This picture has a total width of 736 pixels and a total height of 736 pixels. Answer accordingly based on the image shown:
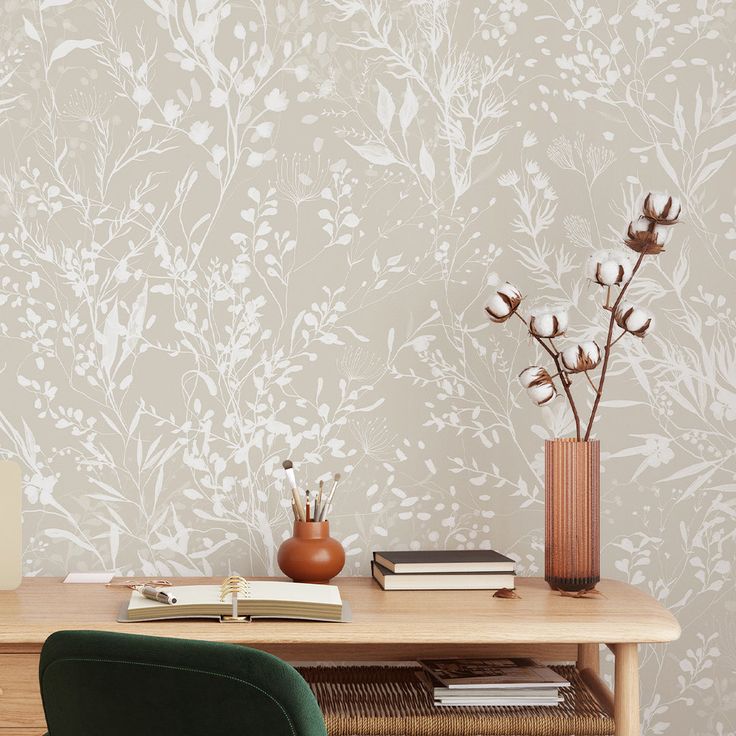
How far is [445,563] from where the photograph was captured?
5.49ft

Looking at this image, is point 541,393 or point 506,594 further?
point 541,393

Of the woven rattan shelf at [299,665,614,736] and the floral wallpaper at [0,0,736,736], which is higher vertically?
the floral wallpaper at [0,0,736,736]

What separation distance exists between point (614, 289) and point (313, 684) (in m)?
1.00

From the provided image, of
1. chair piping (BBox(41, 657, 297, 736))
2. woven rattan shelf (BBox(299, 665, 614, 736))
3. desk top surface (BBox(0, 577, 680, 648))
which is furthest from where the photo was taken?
woven rattan shelf (BBox(299, 665, 614, 736))

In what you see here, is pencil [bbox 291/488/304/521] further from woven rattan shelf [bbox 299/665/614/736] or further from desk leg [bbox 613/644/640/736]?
desk leg [bbox 613/644/640/736]

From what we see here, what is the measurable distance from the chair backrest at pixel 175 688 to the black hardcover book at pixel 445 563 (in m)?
0.67

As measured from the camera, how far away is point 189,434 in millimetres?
1883

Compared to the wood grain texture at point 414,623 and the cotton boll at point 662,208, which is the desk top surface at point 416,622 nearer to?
the wood grain texture at point 414,623

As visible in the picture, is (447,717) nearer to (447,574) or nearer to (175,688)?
(447,574)

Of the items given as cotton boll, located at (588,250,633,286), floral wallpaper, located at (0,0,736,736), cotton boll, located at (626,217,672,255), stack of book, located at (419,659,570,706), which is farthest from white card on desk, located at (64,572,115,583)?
cotton boll, located at (626,217,672,255)

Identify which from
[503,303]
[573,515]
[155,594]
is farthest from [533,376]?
[155,594]

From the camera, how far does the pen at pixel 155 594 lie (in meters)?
1.47

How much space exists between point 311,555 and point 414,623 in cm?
32

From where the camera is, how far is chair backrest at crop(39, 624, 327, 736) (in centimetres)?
98
